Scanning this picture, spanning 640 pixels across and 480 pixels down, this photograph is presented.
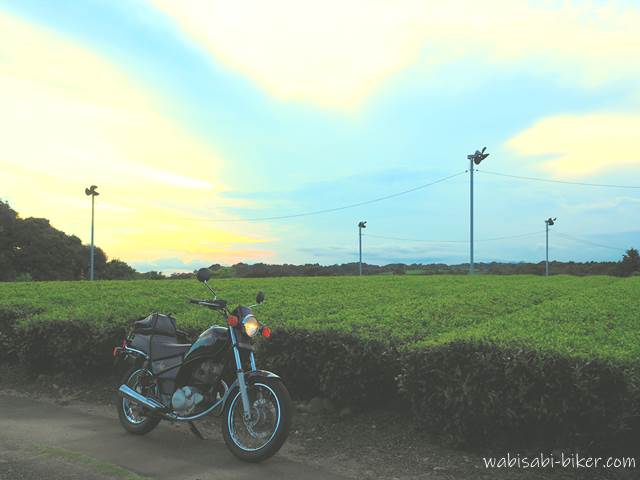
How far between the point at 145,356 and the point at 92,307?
3.65 meters

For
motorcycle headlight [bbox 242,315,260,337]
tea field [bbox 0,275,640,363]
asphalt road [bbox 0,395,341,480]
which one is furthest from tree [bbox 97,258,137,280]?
motorcycle headlight [bbox 242,315,260,337]

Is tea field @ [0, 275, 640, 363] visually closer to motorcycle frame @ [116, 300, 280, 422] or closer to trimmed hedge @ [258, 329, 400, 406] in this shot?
trimmed hedge @ [258, 329, 400, 406]

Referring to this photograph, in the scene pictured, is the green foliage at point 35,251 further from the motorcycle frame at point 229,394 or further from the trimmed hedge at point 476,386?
the trimmed hedge at point 476,386

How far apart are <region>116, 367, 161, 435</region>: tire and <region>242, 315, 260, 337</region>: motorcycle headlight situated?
1540 millimetres

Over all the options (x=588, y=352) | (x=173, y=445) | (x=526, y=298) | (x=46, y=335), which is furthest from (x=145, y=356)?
(x=526, y=298)

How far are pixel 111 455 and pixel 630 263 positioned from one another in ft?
202

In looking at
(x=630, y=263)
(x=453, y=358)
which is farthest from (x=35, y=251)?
(x=630, y=263)

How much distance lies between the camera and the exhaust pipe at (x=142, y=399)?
5.04 metres

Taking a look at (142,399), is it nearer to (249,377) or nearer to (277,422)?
(249,377)

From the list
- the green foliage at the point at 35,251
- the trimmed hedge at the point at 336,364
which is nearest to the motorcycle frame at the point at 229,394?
the trimmed hedge at the point at 336,364

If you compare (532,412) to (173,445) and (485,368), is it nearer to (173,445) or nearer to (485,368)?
(485,368)

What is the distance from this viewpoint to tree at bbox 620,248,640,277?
54697 millimetres

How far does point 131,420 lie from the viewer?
17.7ft

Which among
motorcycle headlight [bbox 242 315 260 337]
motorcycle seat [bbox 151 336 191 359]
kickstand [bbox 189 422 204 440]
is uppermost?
motorcycle headlight [bbox 242 315 260 337]
